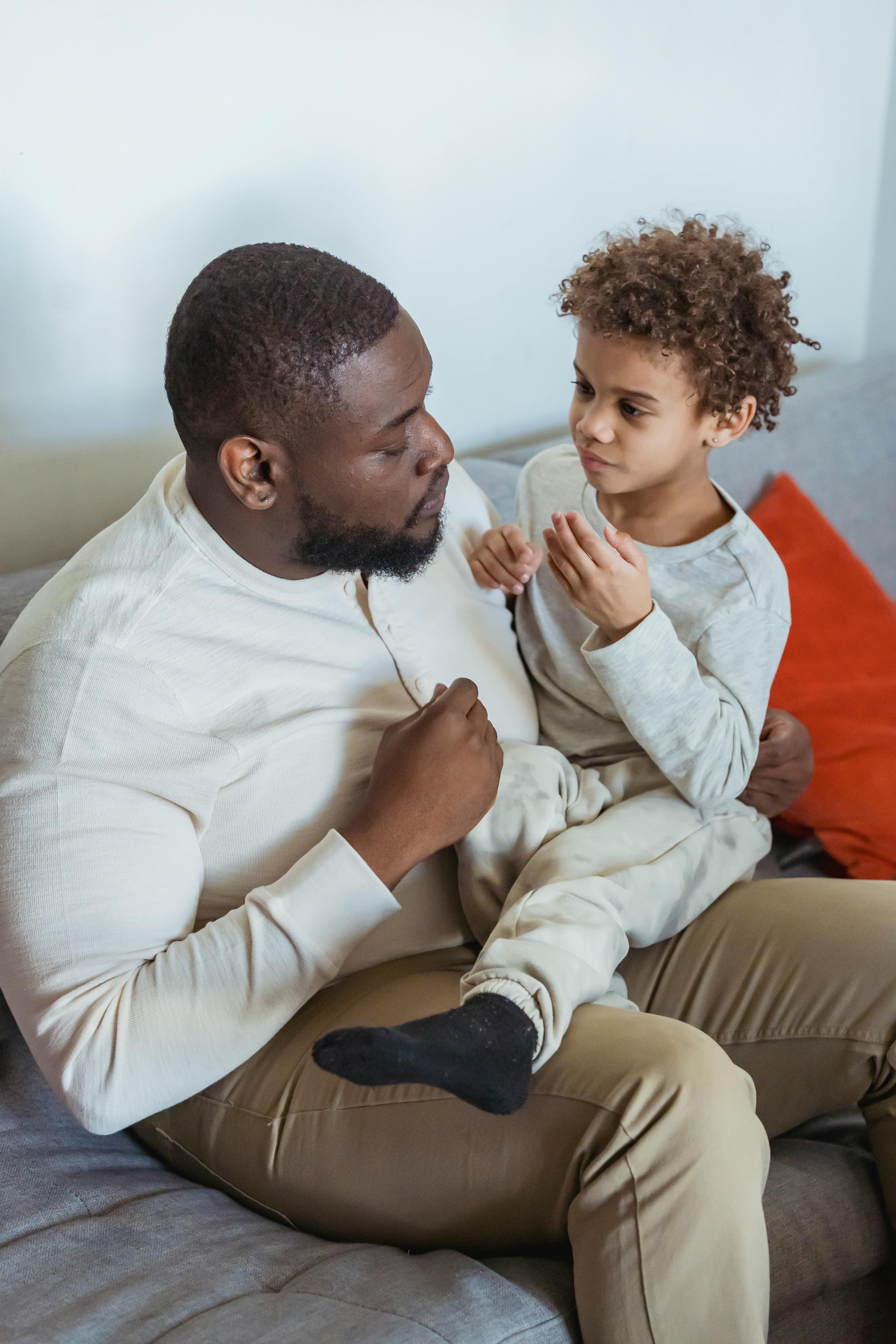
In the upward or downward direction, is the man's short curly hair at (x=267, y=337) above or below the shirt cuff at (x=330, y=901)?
above

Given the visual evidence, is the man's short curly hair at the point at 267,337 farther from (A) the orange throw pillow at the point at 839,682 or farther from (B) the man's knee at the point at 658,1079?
(A) the orange throw pillow at the point at 839,682

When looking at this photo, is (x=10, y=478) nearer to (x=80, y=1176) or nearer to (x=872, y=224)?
(x=80, y=1176)

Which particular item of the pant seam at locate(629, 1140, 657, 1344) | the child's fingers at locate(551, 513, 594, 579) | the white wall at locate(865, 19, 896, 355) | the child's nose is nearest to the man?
the pant seam at locate(629, 1140, 657, 1344)

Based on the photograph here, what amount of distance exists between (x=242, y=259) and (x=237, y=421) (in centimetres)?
16

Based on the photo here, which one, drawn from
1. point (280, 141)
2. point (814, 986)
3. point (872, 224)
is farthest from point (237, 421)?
point (872, 224)

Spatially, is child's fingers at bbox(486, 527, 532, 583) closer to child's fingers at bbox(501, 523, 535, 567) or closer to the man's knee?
child's fingers at bbox(501, 523, 535, 567)

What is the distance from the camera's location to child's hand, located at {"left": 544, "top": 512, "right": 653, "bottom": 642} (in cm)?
121

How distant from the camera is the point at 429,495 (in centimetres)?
121

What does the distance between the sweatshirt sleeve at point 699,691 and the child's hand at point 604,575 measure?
0.02m

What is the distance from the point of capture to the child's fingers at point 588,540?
1210 mm

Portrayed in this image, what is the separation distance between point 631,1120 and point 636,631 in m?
0.50

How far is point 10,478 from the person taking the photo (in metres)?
1.51

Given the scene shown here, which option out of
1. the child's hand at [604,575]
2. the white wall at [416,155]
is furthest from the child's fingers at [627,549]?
the white wall at [416,155]

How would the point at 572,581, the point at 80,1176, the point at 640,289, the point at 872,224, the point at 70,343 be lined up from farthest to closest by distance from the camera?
the point at 872,224 → the point at 70,343 → the point at 640,289 → the point at 572,581 → the point at 80,1176
